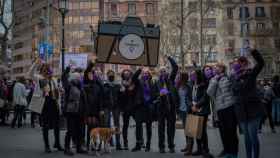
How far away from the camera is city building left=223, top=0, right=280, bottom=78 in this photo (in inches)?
3388

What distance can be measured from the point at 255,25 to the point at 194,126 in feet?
254

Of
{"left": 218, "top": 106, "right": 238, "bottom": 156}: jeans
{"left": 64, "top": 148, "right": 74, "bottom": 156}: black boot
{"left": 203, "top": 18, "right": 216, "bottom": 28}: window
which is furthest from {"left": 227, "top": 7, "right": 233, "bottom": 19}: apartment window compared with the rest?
{"left": 218, "top": 106, "right": 238, "bottom": 156}: jeans

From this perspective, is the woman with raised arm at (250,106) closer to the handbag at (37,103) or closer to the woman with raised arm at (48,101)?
the woman with raised arm at (48,101)

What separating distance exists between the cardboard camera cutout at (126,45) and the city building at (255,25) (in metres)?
71.4

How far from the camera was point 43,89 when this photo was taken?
13.4 metres

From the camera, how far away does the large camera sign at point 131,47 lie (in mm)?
14703

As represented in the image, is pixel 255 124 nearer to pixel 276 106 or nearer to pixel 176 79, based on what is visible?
pixel 176 79

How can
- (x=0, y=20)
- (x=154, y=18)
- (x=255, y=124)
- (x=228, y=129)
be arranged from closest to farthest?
1. (x=255, y=124)
2. (x=228, y=129)
3. (x=0, y=20)
4. (x=154, y=18)

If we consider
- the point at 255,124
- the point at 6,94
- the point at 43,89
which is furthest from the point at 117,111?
the point at 6,94

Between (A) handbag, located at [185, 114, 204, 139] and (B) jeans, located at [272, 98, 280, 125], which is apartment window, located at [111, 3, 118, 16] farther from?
(A) handbag, located at [185, 114, 204, 139]

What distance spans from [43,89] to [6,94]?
34.6ft

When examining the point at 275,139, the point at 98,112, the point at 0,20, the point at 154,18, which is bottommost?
the point at 275,139

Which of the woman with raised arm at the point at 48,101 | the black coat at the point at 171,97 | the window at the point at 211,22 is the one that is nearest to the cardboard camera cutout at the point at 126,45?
the black coat at the point at 171,97

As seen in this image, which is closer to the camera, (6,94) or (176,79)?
(176,79)
